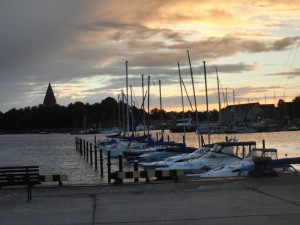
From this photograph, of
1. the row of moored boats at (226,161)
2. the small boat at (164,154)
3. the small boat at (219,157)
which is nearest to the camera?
the row of moored boats at (226,161)

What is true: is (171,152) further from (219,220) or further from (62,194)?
(219,220)

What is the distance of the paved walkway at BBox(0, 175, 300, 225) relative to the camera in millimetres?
11812

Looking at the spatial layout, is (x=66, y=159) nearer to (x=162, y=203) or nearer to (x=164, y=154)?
(x=164, y=154)

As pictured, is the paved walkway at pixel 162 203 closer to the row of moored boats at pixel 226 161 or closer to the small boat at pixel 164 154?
the row of moored boats at pixel 226 161

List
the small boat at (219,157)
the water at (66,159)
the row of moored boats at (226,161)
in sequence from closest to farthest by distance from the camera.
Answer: the row of moored boats at (226,161), the small boat at (219,157), the water at (66,159)

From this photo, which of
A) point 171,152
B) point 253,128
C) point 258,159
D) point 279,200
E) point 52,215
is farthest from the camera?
Result: point 253,128

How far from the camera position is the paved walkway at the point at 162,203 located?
11.8 meters

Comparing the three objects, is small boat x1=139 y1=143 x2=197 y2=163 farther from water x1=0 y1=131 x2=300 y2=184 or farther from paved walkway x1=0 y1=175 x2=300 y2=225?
paved walkway x1=0 y1=175 x2=300 y2=225

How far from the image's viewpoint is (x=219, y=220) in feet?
37.8

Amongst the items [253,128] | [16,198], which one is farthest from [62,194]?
[253,128]

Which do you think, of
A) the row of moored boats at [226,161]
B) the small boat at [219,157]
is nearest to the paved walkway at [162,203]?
the row of moored boats at [226,161]

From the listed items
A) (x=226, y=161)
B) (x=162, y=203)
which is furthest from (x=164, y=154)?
(x=162, y=203)

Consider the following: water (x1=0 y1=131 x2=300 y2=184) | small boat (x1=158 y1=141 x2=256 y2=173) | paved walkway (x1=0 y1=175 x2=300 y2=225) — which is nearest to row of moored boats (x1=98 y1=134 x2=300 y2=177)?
small boat (x1=158 y1=141 x2=256 y2=173)

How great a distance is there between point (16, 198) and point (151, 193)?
13.6 feet
